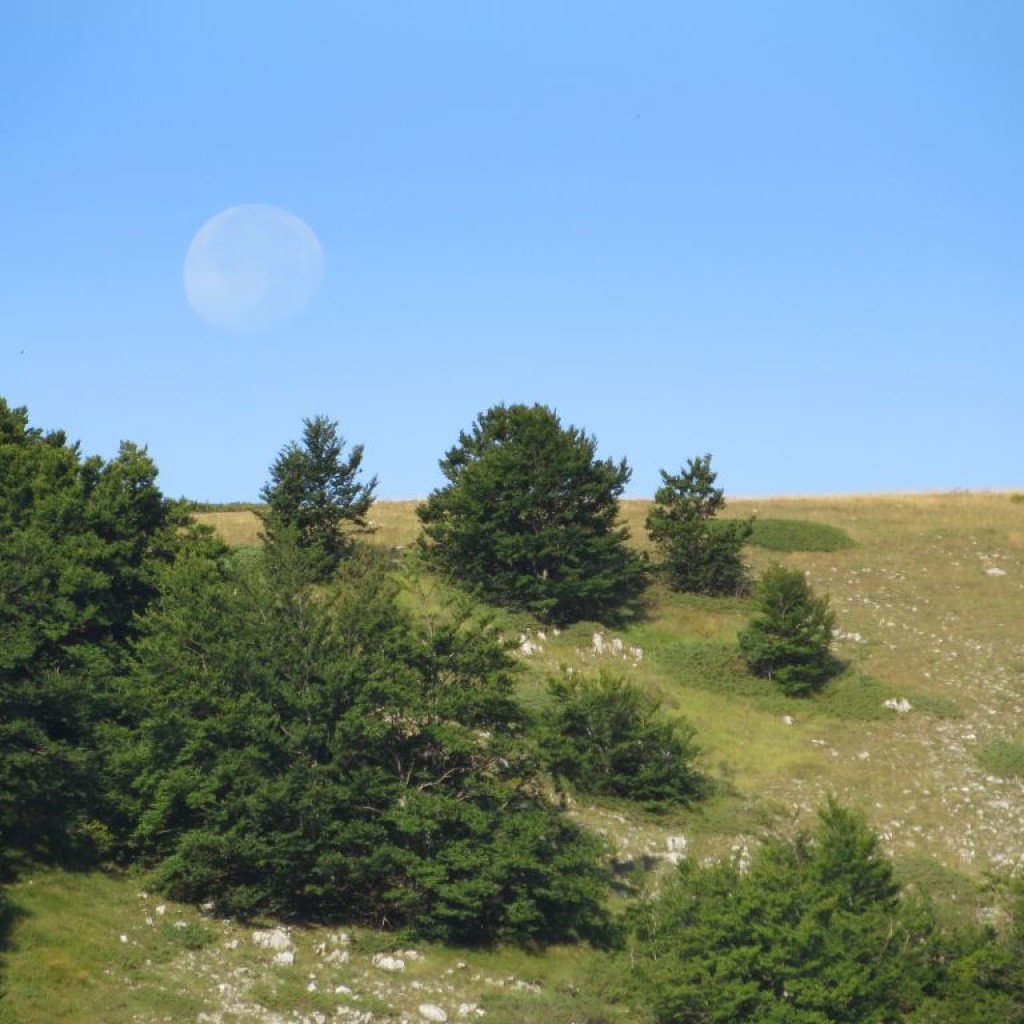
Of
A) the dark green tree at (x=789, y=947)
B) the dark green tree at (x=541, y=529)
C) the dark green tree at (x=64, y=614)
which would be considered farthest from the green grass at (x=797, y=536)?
the dark green tree at (x=789, y=947)

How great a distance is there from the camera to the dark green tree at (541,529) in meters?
47.8

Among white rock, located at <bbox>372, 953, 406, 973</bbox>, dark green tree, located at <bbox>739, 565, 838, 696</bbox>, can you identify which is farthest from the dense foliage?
dark green tree, located at <bbox>739, 565, 838, 696</bbox>

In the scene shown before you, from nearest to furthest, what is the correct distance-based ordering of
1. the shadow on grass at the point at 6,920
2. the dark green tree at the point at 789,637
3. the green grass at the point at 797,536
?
the shadow on grass at the point at 6,920 < the dark green tree at the point at 789,637 < the green grass at the point at 797,536

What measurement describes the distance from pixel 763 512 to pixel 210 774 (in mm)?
46981

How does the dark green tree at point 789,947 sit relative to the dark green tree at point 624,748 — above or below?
below

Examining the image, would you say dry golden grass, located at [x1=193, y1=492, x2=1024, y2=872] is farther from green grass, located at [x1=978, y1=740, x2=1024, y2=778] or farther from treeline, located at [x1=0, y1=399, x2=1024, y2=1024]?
treeline, located at [x1=0, y1=399, x2=1024, y2=1024]

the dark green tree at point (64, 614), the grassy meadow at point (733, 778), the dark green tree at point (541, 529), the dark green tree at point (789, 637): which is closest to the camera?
the grassy meadow at point (733, 778)

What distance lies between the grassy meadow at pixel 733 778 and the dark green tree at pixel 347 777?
3.82 ft

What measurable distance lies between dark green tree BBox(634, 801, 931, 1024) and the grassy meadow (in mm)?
1679

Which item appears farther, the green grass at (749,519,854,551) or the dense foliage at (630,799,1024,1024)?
the green grass at (749,519,854,551)

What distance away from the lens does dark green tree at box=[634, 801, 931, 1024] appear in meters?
22.1

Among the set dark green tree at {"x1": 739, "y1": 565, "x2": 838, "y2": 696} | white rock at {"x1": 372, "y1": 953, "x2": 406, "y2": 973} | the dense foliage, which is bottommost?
white rock at {"x1": 372, "y1": 953, "x2": 406, "y2": 973}

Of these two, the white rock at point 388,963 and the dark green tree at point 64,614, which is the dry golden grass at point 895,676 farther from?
the dark green tree at point 64,614

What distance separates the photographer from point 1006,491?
78312mm
